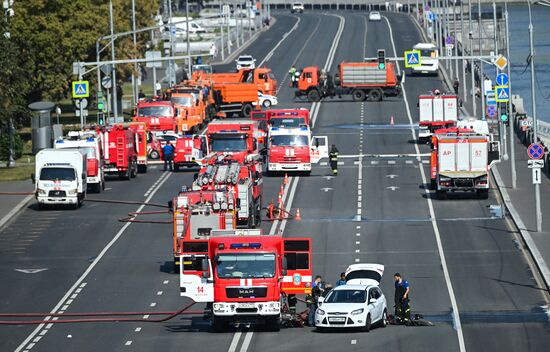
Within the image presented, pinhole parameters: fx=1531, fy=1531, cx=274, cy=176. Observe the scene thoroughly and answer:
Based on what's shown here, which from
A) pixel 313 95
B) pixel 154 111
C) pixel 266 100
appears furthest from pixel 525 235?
pixel 313 95

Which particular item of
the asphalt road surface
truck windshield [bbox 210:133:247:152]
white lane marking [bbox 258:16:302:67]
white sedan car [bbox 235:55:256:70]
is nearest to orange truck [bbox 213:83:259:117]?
the asphalt road surface

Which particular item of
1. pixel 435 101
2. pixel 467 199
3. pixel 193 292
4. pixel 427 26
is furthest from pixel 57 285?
pixel 427 26

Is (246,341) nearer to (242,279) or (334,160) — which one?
(242,279)

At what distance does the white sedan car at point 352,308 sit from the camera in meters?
39.8

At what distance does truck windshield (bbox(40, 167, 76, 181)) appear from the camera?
66.2 meters

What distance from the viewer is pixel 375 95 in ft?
372

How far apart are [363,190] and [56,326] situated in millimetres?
29845

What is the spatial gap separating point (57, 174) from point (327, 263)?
1860 cm

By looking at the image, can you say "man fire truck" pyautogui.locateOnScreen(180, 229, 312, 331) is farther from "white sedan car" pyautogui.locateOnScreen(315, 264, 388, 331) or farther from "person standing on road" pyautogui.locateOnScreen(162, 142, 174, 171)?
"person standing on road" pyautogui.locateOnScreen(162, 142, 174, 171)

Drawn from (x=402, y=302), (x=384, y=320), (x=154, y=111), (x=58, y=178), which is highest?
(x=154, y=111)

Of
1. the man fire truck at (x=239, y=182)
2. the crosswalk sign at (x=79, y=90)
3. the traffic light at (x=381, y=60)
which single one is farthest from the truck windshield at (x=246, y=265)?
the traffic light at (x=381, y=60)

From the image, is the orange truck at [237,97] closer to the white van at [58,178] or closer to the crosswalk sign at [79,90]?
the crosswalk sign at [79,90]

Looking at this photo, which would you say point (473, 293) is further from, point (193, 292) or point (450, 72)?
point (450, 72)

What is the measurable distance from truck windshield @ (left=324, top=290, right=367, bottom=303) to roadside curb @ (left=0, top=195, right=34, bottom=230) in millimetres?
25169
